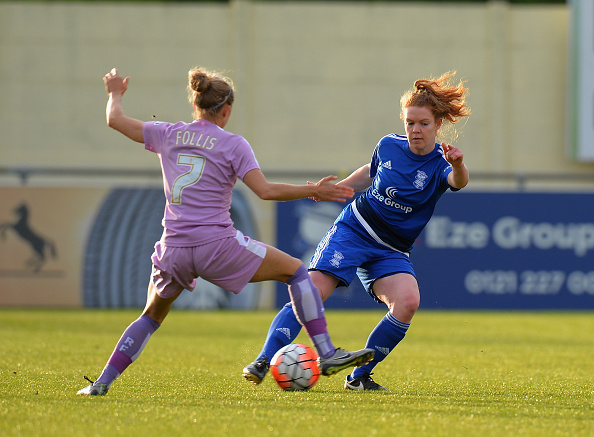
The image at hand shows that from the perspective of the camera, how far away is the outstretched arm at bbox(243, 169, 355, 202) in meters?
4.23

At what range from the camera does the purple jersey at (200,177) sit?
4285 mm

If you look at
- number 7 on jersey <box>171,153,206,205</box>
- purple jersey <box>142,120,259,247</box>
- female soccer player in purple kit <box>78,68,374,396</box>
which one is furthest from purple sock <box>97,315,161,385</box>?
number 7 on jersey <box>171,153,206,205</box>

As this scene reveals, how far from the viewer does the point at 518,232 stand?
12672mm

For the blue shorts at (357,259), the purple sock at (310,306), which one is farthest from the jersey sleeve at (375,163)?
the purple sock at (310,306)

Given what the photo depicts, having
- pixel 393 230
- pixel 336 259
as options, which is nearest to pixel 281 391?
pixel 336 259

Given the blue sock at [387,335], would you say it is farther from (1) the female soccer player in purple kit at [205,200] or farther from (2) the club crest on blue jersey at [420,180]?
(2) the club crest on blue jersey at [420,180]

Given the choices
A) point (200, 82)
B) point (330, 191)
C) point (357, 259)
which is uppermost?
point (200, 82)

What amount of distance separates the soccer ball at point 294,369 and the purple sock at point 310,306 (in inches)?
8.8

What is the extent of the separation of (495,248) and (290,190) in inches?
349

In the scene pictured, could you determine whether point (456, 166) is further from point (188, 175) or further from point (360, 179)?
point (188, 175)

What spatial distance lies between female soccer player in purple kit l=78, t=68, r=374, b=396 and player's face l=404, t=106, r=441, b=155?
0.81 m

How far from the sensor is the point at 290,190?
4.26m

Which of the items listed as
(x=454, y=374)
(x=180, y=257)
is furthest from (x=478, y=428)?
(x=454, y=374)

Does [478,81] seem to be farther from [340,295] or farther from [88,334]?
[88,334]
